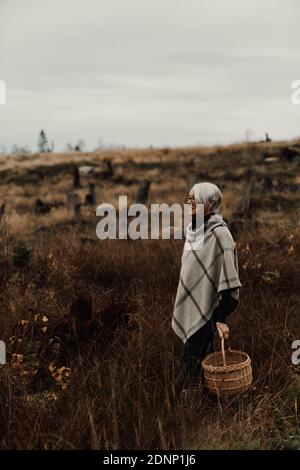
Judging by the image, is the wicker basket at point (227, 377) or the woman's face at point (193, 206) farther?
the woman's face at point (193, 206)

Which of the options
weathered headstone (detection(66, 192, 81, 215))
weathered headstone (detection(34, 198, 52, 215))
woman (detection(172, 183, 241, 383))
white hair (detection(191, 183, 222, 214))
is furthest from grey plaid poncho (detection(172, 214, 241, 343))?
weathered headstone (detection(34, 198, 52, 215))

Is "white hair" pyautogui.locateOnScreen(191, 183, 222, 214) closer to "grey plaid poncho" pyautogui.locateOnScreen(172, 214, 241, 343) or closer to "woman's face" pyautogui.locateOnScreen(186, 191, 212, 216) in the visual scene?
"woman's face" pyautogui.locateOnScreen(186, 191, 212, 216)

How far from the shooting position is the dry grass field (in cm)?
338

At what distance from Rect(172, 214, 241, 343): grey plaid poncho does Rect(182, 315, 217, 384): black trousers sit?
0.07m

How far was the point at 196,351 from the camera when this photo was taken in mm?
4180

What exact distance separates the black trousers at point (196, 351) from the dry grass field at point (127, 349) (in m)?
0.14

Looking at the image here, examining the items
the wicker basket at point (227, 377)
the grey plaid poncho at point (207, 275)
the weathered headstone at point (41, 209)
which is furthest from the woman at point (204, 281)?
the weathered headstone at point (41, 209)

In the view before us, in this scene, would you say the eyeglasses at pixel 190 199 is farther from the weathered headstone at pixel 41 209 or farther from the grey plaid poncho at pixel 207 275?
the weathered headstone at pixel 41 209

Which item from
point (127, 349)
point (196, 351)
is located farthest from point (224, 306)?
point (127, 349)

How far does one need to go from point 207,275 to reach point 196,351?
2.00ft

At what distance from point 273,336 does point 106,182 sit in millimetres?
19915

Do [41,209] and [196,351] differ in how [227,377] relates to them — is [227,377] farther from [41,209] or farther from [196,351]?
[41,209]

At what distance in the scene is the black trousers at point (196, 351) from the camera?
4109 mm
